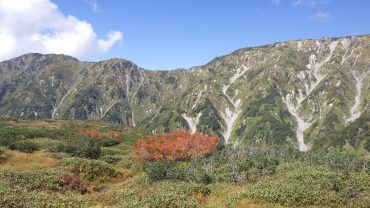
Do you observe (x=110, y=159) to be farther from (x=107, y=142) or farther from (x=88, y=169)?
(x=107, y=142)

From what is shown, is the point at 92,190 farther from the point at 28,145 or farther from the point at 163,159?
the point at 163,159

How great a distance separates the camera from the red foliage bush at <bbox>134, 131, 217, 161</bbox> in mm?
114750

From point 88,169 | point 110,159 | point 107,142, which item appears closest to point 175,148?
point 107,142

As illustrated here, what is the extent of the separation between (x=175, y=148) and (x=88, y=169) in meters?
54.6

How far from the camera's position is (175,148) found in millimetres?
126375

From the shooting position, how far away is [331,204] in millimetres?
38406

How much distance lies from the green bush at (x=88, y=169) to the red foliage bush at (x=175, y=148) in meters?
28.0

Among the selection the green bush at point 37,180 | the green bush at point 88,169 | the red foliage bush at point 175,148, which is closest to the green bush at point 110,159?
the red foliage bush at point 175,148

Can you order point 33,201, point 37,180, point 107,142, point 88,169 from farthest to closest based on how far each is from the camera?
point 107,142 < point 88,169 < point 37,180 < point 33,201

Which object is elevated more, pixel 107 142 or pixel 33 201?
pixel 33 201

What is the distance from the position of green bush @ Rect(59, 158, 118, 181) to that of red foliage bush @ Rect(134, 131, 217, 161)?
2802cm

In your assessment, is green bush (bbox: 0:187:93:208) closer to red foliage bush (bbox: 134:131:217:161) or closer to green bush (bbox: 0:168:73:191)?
green bush (bbox: 0:168:73:191)

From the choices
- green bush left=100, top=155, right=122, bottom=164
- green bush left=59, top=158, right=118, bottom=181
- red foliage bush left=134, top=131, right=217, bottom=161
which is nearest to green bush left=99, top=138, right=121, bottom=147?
red foliage bush left=134, top=131, right=217, bottom=161

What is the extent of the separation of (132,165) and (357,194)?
6043cm
